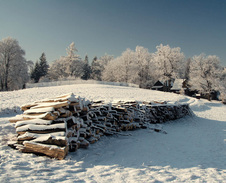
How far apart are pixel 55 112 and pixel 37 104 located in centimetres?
140

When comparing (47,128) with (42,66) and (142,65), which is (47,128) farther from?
(42,66)

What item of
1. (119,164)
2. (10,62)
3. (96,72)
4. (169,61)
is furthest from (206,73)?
(10,62)

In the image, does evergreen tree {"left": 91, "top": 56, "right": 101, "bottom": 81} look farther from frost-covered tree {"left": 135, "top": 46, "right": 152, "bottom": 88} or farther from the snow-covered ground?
the snow-covered ground

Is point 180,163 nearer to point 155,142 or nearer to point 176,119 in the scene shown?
point 155,142

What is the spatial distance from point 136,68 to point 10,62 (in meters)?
34.2

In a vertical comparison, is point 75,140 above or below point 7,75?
below

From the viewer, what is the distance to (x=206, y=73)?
3728cm

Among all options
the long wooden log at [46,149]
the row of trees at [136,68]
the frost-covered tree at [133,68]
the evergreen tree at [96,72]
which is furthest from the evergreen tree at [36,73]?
the long wooden log at [46,149]

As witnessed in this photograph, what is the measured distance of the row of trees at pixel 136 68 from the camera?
34.9 m

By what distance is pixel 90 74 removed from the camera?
63.4 metres

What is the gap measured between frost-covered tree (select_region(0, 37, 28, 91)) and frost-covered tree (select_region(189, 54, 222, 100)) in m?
43.3

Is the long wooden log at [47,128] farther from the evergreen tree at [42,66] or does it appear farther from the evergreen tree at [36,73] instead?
the evergreen tree at [42,66]

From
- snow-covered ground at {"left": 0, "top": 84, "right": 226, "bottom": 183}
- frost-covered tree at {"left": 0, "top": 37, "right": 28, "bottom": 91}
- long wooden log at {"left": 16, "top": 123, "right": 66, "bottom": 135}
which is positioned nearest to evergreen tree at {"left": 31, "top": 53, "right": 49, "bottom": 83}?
frost-covered tree at {"left": 0, "top": 37, "right": 28, "bottom": 91}

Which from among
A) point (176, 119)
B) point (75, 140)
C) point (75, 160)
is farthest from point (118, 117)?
point (176, 119)
